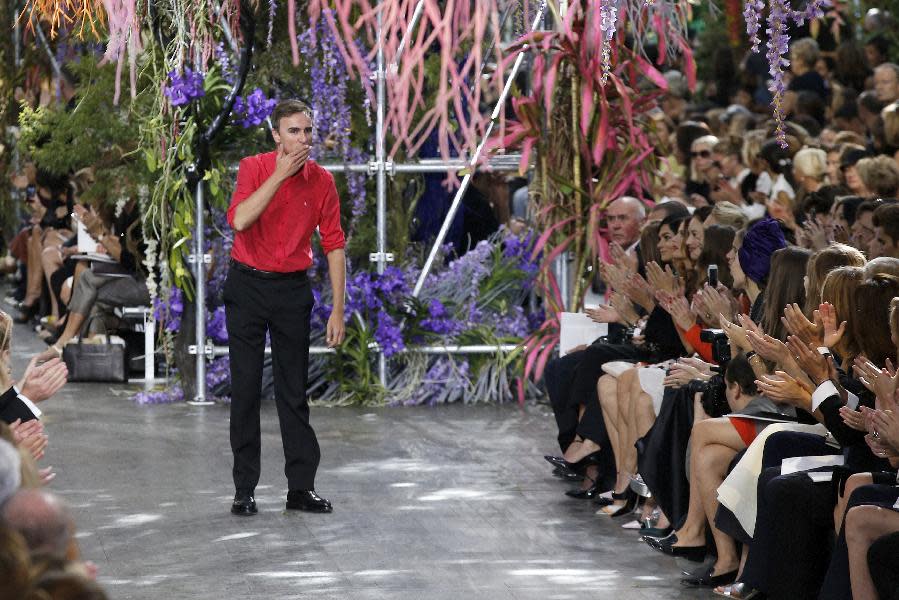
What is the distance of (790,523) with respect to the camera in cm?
397

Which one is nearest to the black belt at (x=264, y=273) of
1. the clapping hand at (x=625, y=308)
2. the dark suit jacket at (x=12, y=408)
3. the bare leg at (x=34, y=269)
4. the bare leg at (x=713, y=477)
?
the dark suit jacket at (x=12, y=408)

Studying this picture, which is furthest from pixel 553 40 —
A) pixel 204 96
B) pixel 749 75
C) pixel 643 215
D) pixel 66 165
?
pixel 749 75

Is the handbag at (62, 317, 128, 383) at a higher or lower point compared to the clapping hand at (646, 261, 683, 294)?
lower

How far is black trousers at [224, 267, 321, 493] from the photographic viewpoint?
536 centimetres

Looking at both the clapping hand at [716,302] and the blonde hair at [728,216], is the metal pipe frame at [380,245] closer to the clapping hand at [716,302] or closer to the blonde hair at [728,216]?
the blonde hair at [728,216]

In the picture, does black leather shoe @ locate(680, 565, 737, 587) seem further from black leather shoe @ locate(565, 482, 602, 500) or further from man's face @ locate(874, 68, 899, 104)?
man's face @ locate(874, 68, 899, 104)

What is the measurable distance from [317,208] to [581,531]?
144cm

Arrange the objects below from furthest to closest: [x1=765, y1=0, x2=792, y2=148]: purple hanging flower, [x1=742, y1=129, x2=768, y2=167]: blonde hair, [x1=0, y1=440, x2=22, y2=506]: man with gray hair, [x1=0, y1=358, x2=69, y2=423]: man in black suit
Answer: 1. [x1=742, y1=129, x2=768, y2=167]: blonde hair
2. [x1=0, y1=358, x2=69, y2=423]: man in black suit
3. [x1=765, y1=0, x2=792, y2=148]: purple hanging flower
4. [x1=0, y1=440, x2=22, y2=506]: man with gray hair

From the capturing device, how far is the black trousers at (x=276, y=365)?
5.36 metres

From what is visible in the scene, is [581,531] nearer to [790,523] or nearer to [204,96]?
[790,523]

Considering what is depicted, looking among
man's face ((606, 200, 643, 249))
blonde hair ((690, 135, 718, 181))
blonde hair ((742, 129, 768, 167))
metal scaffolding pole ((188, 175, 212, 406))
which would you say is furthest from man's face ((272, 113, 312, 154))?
blonde hair ((690, 135, 718, 181))

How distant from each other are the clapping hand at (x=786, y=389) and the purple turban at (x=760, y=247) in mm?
1026

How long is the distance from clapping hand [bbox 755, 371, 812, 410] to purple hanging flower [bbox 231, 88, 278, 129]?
387 cm

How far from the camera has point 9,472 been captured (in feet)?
6.20
